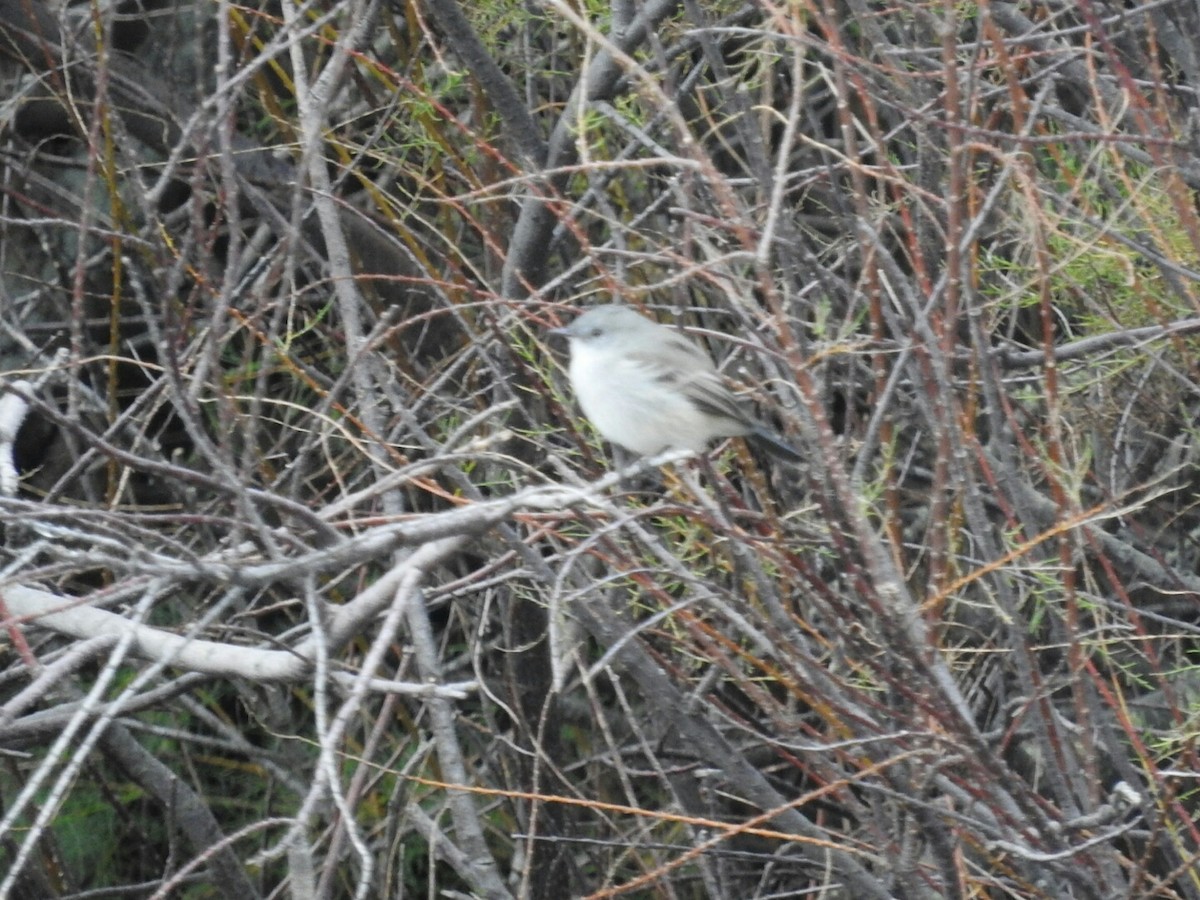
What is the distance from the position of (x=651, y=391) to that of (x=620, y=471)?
545 millimetres

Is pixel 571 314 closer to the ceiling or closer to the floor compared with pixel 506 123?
closer to the floor

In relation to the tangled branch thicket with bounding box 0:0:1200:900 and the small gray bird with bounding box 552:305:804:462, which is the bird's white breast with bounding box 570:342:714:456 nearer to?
the small gray bird with bounding box 552:305:804:462

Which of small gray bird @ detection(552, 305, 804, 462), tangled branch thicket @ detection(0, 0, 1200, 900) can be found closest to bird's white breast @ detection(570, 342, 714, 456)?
small gray bird @ detection(552, 305, 804, 462)

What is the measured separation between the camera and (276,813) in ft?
17.2

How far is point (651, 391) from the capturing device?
375cm

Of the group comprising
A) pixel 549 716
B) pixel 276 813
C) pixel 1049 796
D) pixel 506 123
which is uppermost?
pixel 506 123

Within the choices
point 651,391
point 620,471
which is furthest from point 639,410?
point 620,471

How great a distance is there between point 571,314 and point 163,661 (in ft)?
7.52

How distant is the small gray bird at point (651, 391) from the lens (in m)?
3.71

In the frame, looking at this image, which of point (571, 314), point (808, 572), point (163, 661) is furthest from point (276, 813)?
point (163, 661)

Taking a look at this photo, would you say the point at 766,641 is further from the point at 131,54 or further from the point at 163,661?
the point at 131,54

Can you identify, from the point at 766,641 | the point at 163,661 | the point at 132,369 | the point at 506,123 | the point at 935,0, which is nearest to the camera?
the point at 163,661

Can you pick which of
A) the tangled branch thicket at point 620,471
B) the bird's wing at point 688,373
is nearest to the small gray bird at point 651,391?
the bird's wing at point 688,373

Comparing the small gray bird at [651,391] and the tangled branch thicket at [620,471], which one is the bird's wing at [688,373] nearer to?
the small gray bird at [651,391]
